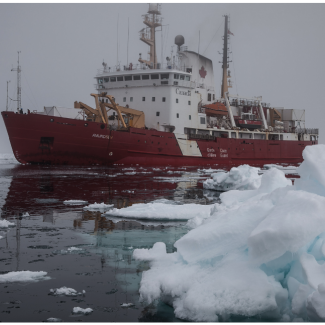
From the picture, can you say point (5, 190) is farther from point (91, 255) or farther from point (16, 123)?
point (16, 123)

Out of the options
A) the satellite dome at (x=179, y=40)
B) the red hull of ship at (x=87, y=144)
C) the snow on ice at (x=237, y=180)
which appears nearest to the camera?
the snow on ice at (x=237, y=180)

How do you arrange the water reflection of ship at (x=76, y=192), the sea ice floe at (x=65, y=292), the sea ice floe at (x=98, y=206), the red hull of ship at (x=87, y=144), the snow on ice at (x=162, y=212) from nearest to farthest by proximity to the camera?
the sea ice floe at (x=65, y=292)
the snow on ice at (x=162, y=212)
the sea ice floe at (x=98, y=206)
the water reflection of ship at (x=76, y=192)
the red hull of ship at (x=87, y=144)

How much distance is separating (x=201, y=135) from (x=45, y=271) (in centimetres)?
2303

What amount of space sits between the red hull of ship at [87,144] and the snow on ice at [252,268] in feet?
60.2

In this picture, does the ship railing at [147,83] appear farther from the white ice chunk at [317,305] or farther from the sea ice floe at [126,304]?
the white ice chunk at [317,305]

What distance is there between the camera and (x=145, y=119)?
2605cm

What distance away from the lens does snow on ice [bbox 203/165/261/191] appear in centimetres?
1198

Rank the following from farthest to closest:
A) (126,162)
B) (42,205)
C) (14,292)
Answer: (126,162) → (42,205) → (14,292)

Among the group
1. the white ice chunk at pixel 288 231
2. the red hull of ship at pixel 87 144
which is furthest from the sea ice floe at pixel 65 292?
the red hull of ship at pixel 87 144

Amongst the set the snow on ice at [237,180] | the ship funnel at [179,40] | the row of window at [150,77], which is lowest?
the snow on ice at [237,180]

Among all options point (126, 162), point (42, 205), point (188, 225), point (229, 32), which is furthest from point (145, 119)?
point (188, 225)

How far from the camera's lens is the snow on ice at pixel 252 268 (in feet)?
10.6

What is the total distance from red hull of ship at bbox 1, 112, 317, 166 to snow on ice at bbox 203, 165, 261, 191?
1060 cm

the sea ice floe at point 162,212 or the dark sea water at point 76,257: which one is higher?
the sea ice floe at point 162,212
